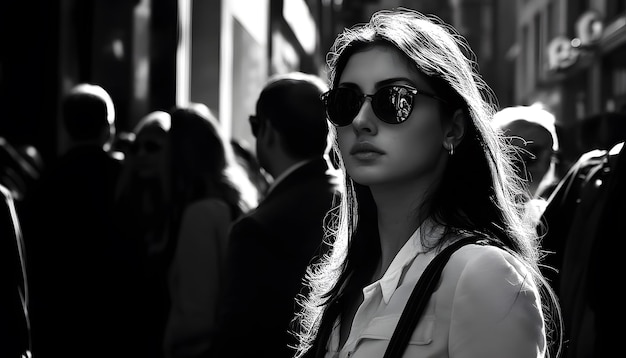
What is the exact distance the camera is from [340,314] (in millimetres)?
2244

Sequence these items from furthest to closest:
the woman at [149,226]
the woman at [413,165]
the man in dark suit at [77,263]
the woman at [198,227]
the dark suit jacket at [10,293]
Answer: the man in dark suit at [77,263], the woman at [149,226], the woman at [198,227], the dark suit jacket at [10,293], the woman at [413,165]

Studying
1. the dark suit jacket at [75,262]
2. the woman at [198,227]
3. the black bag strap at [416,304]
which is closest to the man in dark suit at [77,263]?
the dark suit jacket at [75,262]

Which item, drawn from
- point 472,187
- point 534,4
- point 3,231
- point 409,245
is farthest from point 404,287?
point 534,4

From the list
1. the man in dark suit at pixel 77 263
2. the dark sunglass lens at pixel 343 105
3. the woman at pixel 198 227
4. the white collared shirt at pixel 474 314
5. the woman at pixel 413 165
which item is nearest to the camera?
the white collared shirt at pixel 474 314

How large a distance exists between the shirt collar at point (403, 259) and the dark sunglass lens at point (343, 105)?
290 millimetres

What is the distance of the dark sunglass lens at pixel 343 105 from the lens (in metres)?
2.11

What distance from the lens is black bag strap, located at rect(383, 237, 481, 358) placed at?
6.04ft

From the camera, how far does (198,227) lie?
450 cm

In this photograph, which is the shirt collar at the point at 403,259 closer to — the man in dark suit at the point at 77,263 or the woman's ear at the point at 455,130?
the woman's ear at the point at 455,130

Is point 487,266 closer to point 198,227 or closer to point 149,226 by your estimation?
point 198,227

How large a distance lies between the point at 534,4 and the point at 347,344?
44.8 meters

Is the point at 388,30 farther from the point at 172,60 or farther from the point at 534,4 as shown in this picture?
the point at 534,4

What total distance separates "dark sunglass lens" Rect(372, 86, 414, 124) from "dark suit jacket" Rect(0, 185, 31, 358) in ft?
5.93

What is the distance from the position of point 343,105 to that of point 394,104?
15 centimetres
